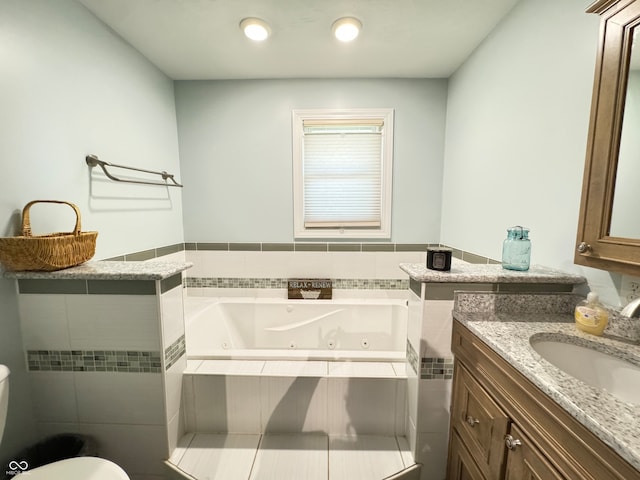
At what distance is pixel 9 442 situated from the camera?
112 centimetres

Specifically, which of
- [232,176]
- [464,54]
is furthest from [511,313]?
[232,176]

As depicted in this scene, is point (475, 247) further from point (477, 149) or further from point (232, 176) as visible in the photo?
point (232, 176)

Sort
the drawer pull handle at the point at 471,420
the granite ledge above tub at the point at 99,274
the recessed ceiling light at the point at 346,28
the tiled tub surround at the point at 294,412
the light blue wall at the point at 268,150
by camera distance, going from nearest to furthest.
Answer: the drawer pull handle at the point at 471,420 < the granite ledge above tub at the point at 99,274 < the tiled tub surround at the point at 294,412 < the recessed ceiling light at the point at 346,28 < the light blue wall at the point at 268,150

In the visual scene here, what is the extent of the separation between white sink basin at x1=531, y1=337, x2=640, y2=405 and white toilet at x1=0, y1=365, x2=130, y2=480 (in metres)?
1.54

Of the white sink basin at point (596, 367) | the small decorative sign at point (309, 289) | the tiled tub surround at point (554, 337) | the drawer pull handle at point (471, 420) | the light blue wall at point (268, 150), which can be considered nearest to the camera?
the tiled tub surround at point (554, 337)

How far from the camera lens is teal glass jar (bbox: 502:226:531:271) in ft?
3.87

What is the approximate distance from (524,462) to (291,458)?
3.39 ft

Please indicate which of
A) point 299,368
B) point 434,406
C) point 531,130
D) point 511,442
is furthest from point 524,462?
point 531,130

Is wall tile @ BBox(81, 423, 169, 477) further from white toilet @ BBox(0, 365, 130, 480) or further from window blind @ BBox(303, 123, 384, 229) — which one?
window blind @ BBox(303, 123, 384, 229)

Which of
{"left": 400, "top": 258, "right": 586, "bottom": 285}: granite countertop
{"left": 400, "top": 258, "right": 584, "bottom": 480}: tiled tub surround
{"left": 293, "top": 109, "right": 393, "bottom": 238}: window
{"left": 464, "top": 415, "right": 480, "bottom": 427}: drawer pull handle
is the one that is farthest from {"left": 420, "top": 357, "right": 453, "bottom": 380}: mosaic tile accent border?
{"left": 293, "top": 109, "right": 393, "bottom": 238}: window

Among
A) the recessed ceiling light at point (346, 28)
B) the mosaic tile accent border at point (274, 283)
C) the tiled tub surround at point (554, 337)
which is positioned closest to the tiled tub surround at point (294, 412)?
the tiled tub surround at point (554, 337)

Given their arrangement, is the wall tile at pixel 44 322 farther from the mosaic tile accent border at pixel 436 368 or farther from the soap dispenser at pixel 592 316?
the soap dispenser at pixel 592 316

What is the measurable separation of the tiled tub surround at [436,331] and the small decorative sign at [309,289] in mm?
1063

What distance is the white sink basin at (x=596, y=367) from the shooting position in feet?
2.56
